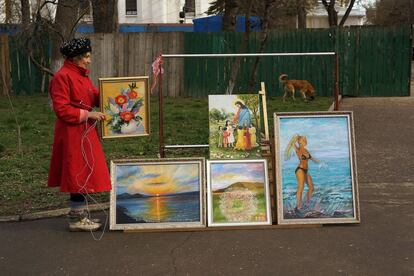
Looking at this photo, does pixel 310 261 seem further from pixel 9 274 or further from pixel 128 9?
pixel 128 9

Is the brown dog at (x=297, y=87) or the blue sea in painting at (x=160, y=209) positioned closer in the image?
the blue sea in painting at (x=160, y=209)

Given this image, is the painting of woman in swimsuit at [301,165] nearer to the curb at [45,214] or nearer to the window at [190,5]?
the curb at [45,214]

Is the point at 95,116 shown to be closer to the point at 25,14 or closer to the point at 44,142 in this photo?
the point at 44,142

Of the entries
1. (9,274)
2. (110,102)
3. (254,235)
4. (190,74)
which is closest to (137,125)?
(110,102)

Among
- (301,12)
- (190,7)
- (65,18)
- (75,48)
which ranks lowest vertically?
(75,48)

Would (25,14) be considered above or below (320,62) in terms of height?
above

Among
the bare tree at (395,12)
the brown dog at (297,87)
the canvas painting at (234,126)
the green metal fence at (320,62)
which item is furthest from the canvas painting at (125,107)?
the bare tree at (395,12)

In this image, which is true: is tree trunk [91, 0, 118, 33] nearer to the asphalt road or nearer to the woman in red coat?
the asphalt road

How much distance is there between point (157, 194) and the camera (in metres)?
6.27

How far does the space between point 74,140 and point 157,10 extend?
4892cm

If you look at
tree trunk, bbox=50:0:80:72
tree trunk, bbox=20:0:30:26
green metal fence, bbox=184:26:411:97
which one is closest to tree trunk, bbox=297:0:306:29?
green metal fence, bbox=184:26:411:97

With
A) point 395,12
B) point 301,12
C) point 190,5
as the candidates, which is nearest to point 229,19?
point 301,12

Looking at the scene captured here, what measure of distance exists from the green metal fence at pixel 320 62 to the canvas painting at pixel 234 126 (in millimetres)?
11714

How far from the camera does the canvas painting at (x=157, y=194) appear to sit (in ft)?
20.4
